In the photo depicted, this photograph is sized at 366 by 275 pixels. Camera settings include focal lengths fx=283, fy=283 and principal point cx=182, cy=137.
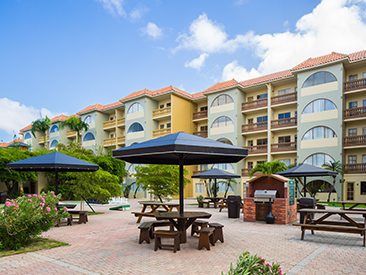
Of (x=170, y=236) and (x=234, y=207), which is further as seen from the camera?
(x=234, y=207)

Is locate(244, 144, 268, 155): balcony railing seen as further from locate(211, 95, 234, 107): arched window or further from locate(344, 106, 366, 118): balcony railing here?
locate(344, 106, 366, 118): balcony railing

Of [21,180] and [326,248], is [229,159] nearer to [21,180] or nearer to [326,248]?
[326,248]

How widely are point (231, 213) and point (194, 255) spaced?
24.6 feet

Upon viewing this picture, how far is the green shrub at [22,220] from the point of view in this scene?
6.89 meters

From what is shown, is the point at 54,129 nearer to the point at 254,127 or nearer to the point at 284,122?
the point at 254,127

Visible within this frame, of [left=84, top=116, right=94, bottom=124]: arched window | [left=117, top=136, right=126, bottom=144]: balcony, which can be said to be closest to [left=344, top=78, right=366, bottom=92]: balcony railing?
[left=117, top=136, right=126, bottom=144]: balcony

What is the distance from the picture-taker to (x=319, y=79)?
28234 mm

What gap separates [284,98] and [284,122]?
106 inches

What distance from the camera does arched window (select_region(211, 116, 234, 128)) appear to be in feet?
113

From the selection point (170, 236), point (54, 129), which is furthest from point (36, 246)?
point (54, 129)

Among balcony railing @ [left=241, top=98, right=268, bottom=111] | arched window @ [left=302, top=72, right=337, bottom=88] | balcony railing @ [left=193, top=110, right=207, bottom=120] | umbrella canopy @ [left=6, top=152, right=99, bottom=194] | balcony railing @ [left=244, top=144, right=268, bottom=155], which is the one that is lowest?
umbrella canopy @ [left=6, top=152, right=99, bottom=194]

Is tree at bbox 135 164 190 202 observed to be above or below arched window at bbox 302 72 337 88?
below

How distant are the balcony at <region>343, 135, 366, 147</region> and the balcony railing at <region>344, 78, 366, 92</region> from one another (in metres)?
4.64

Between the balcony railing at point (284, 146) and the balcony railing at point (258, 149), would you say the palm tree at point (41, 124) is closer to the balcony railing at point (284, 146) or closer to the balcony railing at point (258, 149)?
the balcony railing at point (258, 149)
